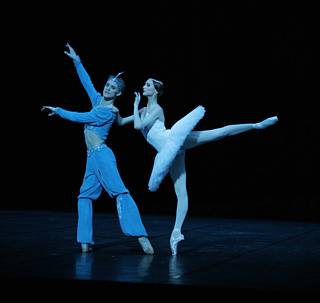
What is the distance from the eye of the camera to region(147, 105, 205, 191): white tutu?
13.2 feet

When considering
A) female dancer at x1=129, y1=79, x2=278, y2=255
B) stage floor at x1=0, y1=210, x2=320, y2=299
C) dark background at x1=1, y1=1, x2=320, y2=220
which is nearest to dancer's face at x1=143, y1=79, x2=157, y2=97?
female dancer at x1=129, y1=79, x2=278, y2=255

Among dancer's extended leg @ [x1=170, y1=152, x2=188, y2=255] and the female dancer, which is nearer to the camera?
the female dancer

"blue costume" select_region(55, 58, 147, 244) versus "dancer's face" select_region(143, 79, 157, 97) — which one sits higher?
"dancer's face" select_region(143, 79, 157, 97)

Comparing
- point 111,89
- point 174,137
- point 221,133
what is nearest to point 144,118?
point 174,137

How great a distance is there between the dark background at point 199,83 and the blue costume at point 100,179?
11.0ft

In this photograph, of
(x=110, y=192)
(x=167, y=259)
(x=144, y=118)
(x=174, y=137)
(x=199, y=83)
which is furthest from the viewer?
(x=199, y=83)

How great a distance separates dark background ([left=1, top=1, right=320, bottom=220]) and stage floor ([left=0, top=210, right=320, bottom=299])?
1296 millimetres

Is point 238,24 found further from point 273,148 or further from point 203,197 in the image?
point 203,197

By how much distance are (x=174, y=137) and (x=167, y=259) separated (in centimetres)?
76

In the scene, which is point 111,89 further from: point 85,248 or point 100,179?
point 85,248

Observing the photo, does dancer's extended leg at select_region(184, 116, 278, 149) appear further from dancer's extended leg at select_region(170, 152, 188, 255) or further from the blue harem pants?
the blue harem pants

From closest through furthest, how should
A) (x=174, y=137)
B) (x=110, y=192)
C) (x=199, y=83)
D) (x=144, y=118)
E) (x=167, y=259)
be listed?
(x=167, y=259) → (x=174, y=137) → (x=144, y=118) → (x=110, y=192) → (x=199, y=83)

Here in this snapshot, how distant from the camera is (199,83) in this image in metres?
7.57

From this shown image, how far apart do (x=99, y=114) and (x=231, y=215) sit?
3887 mm
